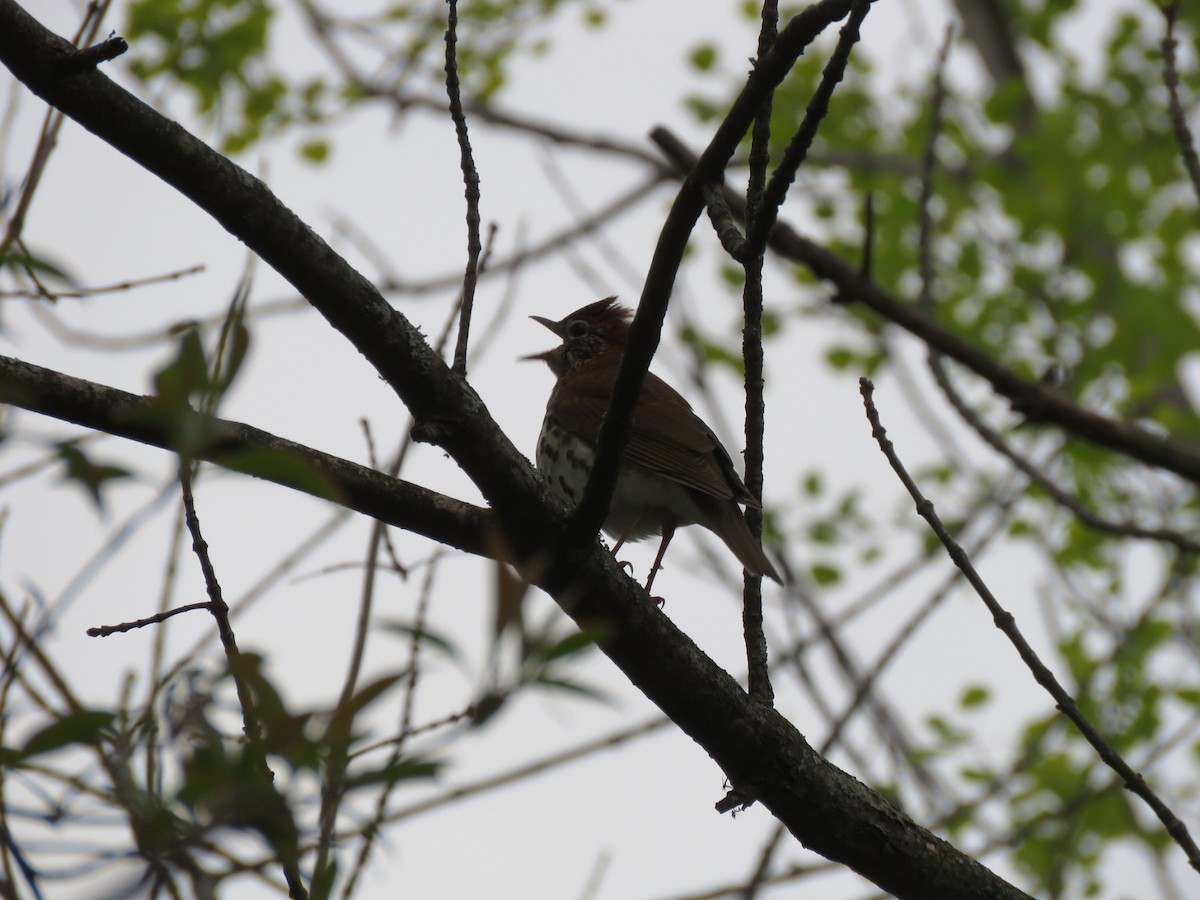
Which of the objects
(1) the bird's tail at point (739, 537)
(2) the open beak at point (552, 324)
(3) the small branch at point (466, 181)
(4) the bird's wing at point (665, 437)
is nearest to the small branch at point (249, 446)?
(3) the small branch at point (466, 181)

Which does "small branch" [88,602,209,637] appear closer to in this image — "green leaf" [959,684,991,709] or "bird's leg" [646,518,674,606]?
"bird's leg" [646,518,674,606]

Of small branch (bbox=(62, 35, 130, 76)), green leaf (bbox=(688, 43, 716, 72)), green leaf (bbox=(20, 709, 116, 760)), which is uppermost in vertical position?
green leaf (bbox=(688, 43, 716, 72))

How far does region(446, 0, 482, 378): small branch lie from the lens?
11.6ft

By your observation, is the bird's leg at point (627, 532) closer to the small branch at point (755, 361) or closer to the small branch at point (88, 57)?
the small branch at point (755, 361)

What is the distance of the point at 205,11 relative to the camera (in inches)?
368

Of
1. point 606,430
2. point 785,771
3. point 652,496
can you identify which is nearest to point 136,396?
point 606,430

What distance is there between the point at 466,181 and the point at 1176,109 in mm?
2897

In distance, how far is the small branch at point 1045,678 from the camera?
3.38 m

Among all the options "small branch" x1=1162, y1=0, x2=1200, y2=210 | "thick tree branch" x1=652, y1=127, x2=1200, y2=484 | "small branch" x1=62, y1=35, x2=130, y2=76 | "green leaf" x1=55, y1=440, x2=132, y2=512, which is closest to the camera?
"green leaf" x1=55, y1=440, x2=132, y2=512

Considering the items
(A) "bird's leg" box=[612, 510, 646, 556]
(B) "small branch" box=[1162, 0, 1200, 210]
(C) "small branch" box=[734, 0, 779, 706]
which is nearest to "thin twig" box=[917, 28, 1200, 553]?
(B) "small branch" box=[1162, 0, 1200, 210]

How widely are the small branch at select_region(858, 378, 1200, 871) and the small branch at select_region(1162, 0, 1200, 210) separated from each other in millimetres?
1861

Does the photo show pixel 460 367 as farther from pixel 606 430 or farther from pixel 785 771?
pixel 785 771

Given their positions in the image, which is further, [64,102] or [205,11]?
[205,11]

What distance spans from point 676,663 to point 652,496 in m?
2.73
